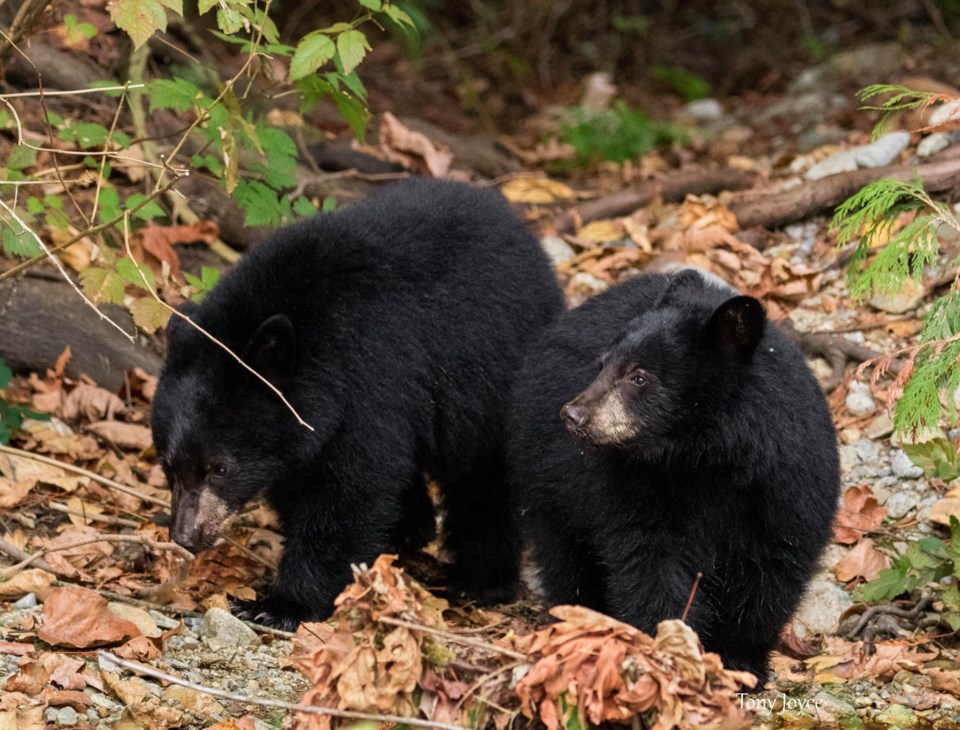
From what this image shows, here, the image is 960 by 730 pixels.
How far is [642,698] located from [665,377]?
159 centimetres

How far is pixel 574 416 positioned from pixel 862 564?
2007 mm

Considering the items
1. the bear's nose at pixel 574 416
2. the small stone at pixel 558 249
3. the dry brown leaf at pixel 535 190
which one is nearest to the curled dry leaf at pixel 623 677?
the bear's nose at pixel 574 416

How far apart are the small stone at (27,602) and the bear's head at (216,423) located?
0.62 metres

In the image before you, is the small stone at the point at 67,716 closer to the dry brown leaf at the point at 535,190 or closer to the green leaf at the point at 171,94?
the green leaf at the point at 171,94

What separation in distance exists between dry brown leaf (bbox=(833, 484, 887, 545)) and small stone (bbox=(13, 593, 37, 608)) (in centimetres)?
357

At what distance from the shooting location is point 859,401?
675 cm

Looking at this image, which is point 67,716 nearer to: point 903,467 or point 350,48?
point 350,48

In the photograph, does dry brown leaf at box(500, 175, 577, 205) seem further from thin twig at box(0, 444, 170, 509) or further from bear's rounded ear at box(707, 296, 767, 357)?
bear's rounded ear at box(707, 296, 767, 357)

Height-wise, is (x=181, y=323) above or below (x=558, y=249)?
above

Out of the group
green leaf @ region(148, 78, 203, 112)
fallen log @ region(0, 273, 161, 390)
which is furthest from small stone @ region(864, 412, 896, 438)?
fallen log @ region(0, 273, 161, 390)

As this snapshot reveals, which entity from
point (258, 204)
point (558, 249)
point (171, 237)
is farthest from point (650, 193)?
point (258, 204)

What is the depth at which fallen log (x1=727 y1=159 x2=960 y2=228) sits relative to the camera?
7875 mm

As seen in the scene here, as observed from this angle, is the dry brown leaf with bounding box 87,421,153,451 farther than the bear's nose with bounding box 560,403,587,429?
Yes

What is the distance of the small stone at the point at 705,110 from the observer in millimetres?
12469
